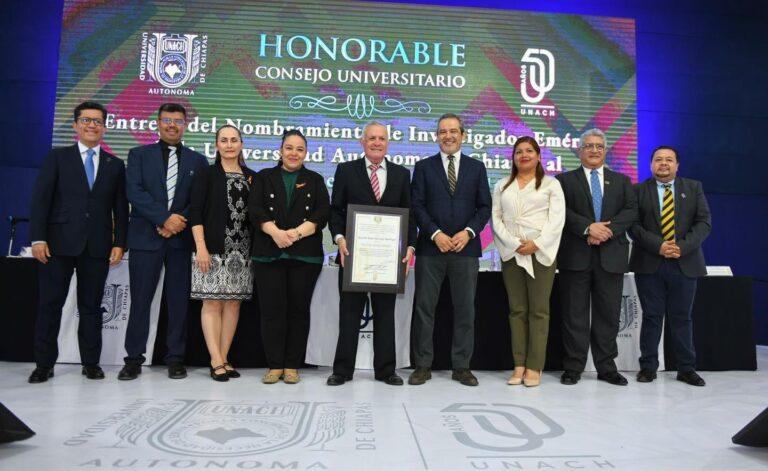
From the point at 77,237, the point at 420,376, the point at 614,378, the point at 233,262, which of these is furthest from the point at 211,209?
the point at 614,378

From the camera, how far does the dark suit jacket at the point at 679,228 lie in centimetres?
327

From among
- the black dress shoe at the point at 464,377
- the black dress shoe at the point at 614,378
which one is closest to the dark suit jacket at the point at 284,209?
the black dress shoe at the point at 464,377

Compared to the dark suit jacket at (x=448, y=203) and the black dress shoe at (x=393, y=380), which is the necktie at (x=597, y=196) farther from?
the black dress shoe at (x=393, y=380)

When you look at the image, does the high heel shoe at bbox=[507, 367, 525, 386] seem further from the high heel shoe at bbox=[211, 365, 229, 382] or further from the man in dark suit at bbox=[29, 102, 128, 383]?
the man in dark suit at bbox=[29, 102, 128, 383]

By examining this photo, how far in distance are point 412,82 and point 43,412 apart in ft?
13.9

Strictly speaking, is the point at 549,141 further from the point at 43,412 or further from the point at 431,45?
the point at 43,412

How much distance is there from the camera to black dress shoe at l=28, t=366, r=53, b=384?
9.53 feet

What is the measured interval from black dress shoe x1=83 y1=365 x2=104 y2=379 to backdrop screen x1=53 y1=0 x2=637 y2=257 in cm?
262

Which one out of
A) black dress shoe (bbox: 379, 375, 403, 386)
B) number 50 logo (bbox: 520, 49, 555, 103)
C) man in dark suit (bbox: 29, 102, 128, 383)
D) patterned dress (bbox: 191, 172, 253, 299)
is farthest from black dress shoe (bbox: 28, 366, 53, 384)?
number 50 logo (bbox: 520, 49, 555, 103)

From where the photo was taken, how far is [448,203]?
3137 mm

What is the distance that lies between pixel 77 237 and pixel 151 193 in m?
0.46

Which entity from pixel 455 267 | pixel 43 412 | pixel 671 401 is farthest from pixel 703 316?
pixel 43 412

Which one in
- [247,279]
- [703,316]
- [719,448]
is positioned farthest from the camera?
[703,316]

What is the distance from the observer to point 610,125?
548 cm
